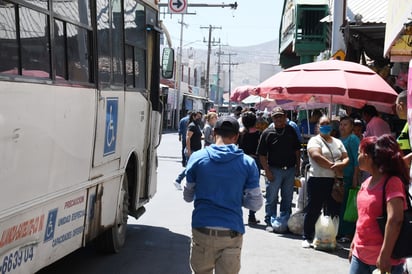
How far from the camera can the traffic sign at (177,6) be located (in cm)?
2444

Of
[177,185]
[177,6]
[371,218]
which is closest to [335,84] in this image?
[371,218]

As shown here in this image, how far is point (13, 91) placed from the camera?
4285 mm

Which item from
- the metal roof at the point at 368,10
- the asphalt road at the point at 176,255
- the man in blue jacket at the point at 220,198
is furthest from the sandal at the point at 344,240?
the man in blue jacket at the point at 220,198

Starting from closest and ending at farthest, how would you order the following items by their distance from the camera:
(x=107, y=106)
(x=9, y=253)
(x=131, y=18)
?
(x=9, y=253) → (x=107, y=106) → (x=131, y=18)

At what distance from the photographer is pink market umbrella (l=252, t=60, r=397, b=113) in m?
8.76

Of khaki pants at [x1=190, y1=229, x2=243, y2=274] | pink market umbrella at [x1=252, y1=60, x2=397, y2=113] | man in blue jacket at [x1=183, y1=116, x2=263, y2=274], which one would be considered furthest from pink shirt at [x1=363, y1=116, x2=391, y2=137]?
khaki pants at [x1=190, y1=229, x2=243, y2=274]

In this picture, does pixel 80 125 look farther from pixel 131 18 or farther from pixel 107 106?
pixel 131 18

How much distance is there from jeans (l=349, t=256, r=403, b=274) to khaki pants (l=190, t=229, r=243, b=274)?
0.85 meters

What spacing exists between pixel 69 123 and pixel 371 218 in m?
2.57

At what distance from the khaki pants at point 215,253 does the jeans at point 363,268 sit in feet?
2.77

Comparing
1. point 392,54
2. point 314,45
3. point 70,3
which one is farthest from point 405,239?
point 314,45

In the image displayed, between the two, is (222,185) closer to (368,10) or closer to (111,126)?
(111,126)

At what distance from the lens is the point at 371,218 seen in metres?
4.34

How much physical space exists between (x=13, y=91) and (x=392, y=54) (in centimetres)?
516
